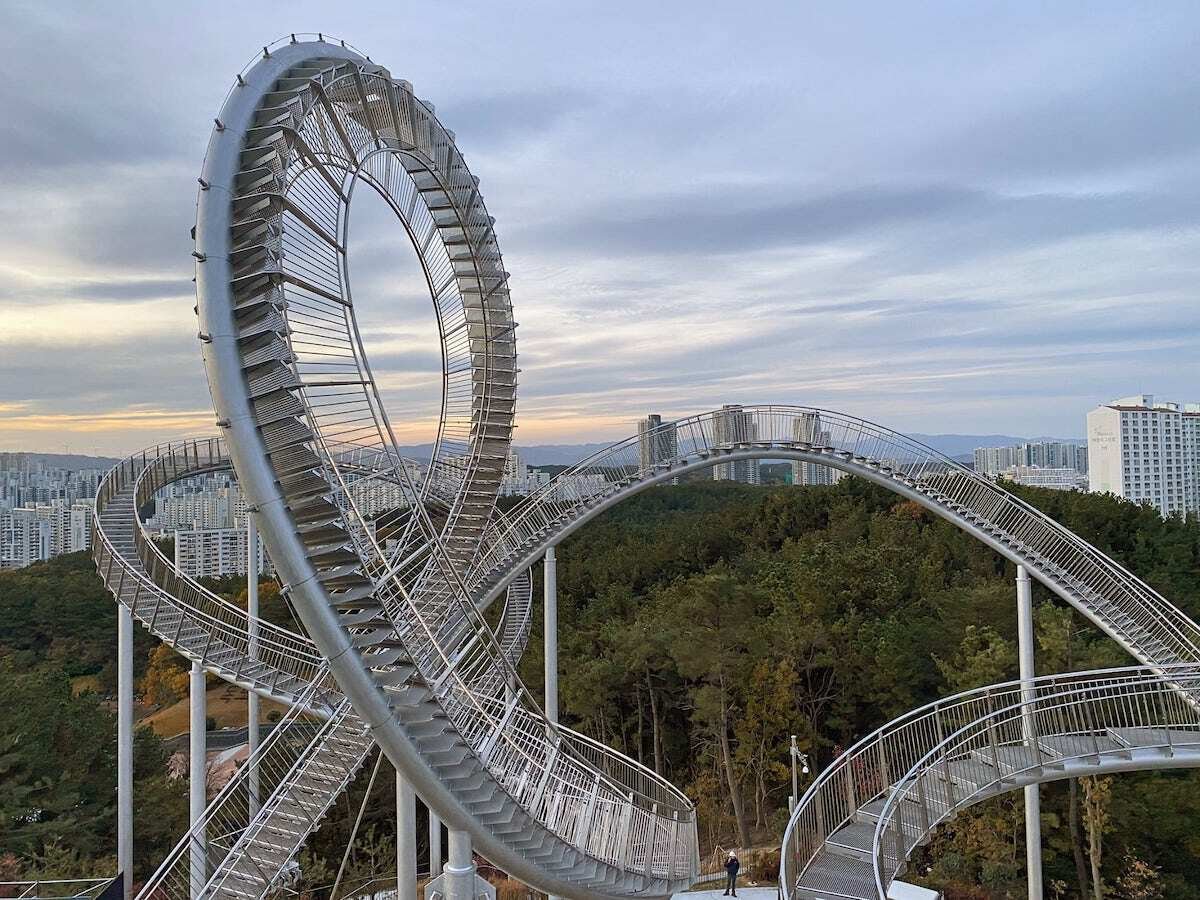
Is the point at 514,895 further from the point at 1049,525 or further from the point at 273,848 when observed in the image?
the point at 1049,525

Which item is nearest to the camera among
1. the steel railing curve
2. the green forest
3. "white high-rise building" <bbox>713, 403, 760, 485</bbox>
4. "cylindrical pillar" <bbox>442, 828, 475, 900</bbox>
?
the steel railing curve

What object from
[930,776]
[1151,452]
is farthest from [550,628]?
[1151,452]

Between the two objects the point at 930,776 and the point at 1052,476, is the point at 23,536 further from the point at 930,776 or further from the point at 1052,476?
the point at 1052,476

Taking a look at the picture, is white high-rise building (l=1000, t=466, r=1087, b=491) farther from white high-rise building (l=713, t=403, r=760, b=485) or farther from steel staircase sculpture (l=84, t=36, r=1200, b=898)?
white high-rise building (l=713, t=403, r=760, b=485)

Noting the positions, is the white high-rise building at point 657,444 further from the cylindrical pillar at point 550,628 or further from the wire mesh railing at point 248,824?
the wire mesh railing at point 248,824

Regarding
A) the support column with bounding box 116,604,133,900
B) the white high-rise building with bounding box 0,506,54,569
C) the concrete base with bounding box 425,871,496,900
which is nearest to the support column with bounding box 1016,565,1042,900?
the concrete base with bounding box 425,871,496,900

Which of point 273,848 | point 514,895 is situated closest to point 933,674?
point 514,895
